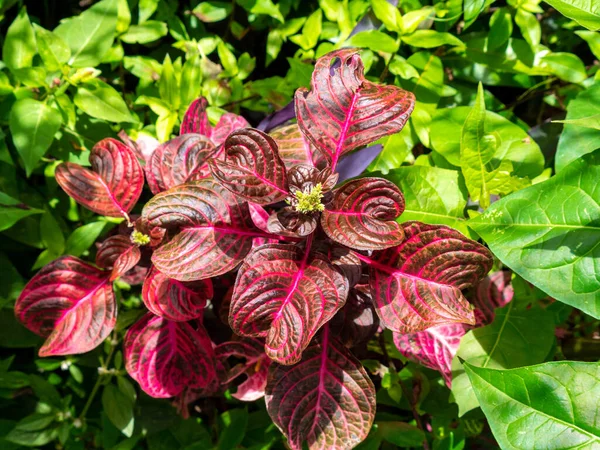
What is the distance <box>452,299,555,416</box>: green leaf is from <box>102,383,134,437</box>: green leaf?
2.03 feet

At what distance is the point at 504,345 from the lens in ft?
Result: 3.11

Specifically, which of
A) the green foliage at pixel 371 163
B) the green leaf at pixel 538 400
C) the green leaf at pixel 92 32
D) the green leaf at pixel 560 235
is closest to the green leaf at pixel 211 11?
the green foliage at pixel 371 163

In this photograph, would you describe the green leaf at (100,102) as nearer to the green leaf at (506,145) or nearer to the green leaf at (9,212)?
the green leaf at (9,212)

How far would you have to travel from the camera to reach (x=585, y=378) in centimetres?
72

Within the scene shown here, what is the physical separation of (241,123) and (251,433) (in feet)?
2.12

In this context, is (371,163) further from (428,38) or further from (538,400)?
(538,400)

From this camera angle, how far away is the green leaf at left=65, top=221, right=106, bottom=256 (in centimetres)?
106

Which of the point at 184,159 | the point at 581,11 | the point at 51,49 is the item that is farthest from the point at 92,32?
the point at 581,11

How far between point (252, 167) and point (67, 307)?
17.1 inches

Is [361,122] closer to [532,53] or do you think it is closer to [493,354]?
[493,354]

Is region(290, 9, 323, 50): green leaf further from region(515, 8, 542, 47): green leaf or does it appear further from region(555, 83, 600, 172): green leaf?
region(555, 83, 600, 172): green leaf

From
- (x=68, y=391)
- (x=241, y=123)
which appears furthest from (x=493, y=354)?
(x=68, y=391)

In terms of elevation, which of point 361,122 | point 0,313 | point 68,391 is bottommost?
point 68,391

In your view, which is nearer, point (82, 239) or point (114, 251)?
point (114, 251)
